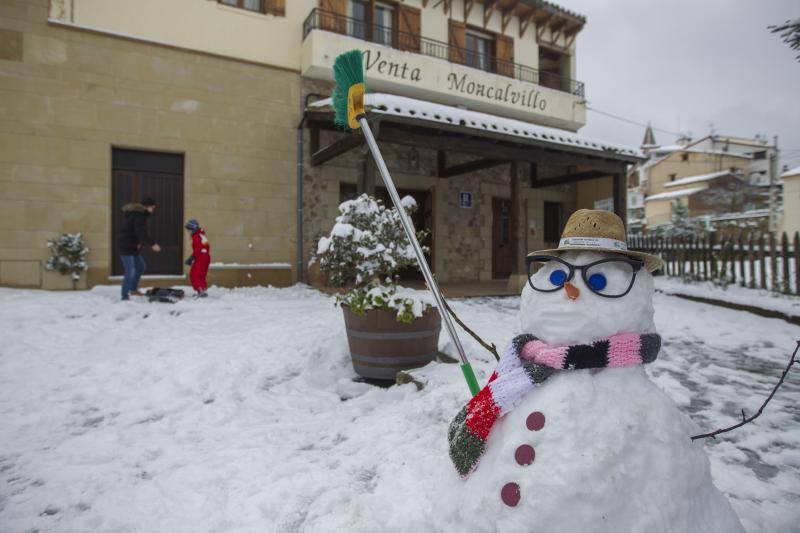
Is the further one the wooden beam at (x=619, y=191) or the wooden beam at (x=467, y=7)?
the wooden beam at (x=467, y=7)

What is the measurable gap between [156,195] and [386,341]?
6.81 m

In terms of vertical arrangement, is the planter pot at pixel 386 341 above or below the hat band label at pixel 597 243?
below

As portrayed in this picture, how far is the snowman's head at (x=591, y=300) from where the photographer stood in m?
1.36

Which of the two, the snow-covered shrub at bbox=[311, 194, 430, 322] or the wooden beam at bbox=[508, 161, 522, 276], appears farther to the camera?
the wooden beam at bbox=[508, 161, 522, 276]

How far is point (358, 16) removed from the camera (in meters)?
10.3

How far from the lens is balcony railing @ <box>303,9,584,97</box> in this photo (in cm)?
963

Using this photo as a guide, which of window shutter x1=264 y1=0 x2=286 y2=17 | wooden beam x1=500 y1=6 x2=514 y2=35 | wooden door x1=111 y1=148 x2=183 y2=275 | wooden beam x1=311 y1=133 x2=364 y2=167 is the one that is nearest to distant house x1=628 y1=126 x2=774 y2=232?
wooden beam x1=500 y1=6 x2=514 y2=35

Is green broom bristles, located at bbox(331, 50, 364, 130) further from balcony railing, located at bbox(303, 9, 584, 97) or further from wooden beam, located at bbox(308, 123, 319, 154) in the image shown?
balcony railing, located at bbox(303, 9, 584, 97)

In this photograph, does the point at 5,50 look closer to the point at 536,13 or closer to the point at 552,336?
the point at 552,336

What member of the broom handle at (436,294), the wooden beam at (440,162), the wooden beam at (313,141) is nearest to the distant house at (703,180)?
the wooden beam at (440,162)

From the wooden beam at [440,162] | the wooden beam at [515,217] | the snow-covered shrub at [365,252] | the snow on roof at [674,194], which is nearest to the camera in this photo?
the snow-covered shrub at [365,252]

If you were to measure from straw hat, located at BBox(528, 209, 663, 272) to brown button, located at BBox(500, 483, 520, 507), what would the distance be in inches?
28.1

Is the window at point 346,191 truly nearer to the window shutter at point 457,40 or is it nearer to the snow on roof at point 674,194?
the window shutter at point 457,40

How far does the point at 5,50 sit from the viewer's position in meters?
7.35
